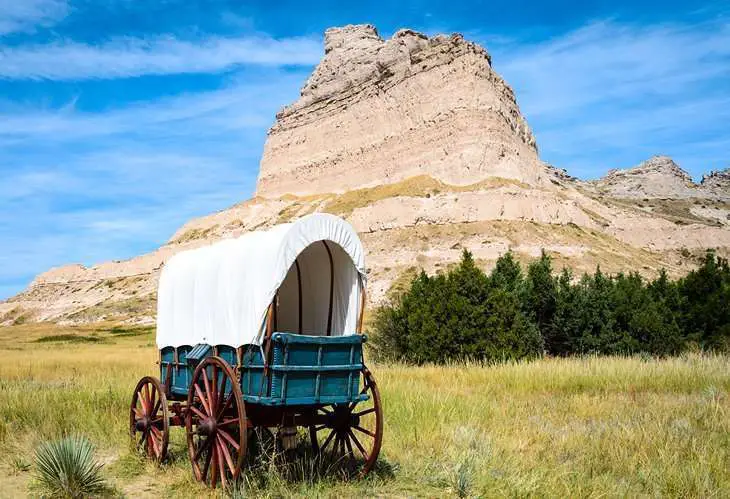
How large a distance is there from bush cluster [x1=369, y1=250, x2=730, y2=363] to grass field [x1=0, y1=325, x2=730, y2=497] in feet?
15.5

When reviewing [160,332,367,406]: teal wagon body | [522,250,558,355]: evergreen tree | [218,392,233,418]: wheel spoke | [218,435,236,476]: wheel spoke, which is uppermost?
[522,250,558,355]: evergreen tree

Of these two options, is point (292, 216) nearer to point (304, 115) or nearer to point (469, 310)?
point (304, 115)

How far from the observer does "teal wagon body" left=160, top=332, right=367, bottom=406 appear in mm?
6371

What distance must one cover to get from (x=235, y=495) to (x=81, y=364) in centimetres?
1860

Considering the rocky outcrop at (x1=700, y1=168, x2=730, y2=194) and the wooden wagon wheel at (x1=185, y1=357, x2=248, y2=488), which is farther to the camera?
the rocky outcrop at (x1=700, y1=168, x2=730, y2=194)

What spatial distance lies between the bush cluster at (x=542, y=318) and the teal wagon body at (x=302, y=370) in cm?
1291

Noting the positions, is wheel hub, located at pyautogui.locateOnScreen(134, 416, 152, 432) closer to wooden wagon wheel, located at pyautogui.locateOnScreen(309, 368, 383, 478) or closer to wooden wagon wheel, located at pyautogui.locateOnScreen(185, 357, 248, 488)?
wooden wagon wheel, located at pyautogui.locateOnScreen(185, 357, 248, 488)

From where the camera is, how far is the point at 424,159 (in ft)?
272

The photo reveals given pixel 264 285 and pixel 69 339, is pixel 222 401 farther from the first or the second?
pixel 69 339

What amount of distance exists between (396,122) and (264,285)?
283 feet

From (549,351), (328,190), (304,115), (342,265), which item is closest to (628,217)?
(328,190)

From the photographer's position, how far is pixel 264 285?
667 centimetres

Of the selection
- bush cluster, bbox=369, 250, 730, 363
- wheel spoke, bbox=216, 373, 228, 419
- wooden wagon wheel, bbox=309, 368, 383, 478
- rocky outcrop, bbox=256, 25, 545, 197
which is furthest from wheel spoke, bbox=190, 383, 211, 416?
rocky outcrop, bbox=256, 25, 545, 197

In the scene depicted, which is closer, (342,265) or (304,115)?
(342,265)
